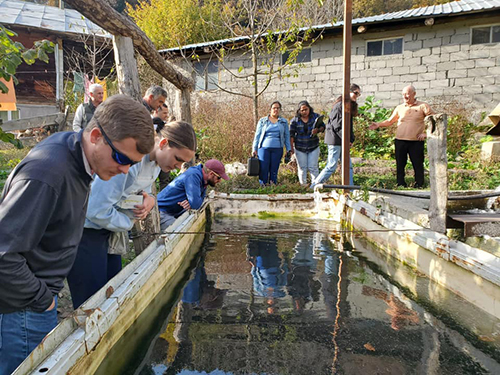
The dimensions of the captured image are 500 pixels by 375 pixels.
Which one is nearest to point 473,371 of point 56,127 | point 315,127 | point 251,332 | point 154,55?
point 251,332

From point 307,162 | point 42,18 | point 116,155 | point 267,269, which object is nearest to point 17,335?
point 116,155

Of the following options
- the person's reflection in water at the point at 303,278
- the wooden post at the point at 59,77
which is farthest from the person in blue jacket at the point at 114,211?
the wooden post at the point at 59,77

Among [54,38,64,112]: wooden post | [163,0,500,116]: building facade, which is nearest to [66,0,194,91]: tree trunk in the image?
[163,0,500,116]: building facade

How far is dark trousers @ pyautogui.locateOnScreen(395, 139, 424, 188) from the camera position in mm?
7926

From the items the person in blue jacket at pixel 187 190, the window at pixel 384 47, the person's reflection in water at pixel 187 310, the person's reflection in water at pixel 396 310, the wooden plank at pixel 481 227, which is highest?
the window at pixel 384 47

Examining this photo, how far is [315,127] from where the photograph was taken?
8180 millimetres

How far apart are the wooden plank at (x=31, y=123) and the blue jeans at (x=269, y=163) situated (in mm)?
5785

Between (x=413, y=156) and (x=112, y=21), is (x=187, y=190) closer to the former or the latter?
(x=112, y=21)

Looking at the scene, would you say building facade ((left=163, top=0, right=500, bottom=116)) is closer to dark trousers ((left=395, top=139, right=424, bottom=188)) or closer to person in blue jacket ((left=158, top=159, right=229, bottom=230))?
dark trousers ((left=395, top=139, right=424, bottom=188))

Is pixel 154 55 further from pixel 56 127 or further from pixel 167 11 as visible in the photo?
pixel 167 11

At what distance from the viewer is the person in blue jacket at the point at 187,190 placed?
195 inches

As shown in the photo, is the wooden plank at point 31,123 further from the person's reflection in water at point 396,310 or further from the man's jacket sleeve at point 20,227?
the man's jacket sleeve at point 20,227

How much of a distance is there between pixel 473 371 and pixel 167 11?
24020mm

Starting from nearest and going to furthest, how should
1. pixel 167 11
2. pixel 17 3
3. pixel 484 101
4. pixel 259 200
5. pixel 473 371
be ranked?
pixel 473 371, pixel 259 200, pixel 484 101, pixel 17 3, pixel 167 11
